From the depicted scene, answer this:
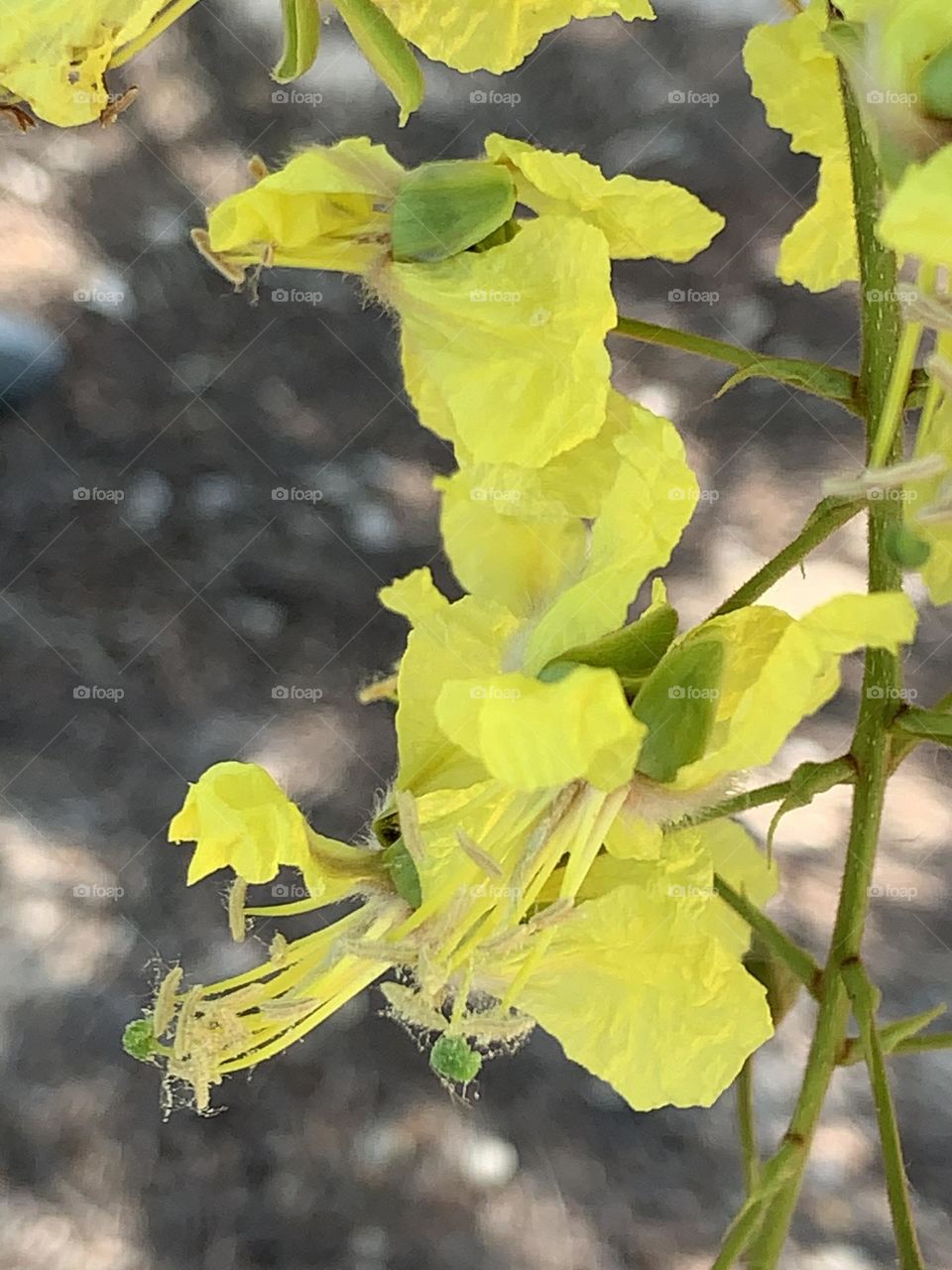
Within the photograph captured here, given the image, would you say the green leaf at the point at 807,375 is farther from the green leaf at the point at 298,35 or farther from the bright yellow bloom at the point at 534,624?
the green leaf at the point at 298,35

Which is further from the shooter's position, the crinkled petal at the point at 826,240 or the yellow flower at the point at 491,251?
the crinkled petal at the point at 826,240

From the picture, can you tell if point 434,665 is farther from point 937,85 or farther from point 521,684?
point 937,85

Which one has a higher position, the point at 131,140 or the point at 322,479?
the point at 131,140

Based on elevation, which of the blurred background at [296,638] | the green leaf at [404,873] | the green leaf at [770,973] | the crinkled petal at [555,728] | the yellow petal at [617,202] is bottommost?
the blurred background at [296,638]

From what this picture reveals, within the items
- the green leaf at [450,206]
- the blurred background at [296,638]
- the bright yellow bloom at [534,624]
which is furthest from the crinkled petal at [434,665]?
the blurred background at [296,638]

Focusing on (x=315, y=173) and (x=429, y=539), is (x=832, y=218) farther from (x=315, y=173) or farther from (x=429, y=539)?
(x=429, y=539)

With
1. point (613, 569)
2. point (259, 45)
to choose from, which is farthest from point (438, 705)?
point (259, 45)

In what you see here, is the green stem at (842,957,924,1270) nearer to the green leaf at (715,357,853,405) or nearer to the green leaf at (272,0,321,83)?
the green leaf at (715,357,853,405)
